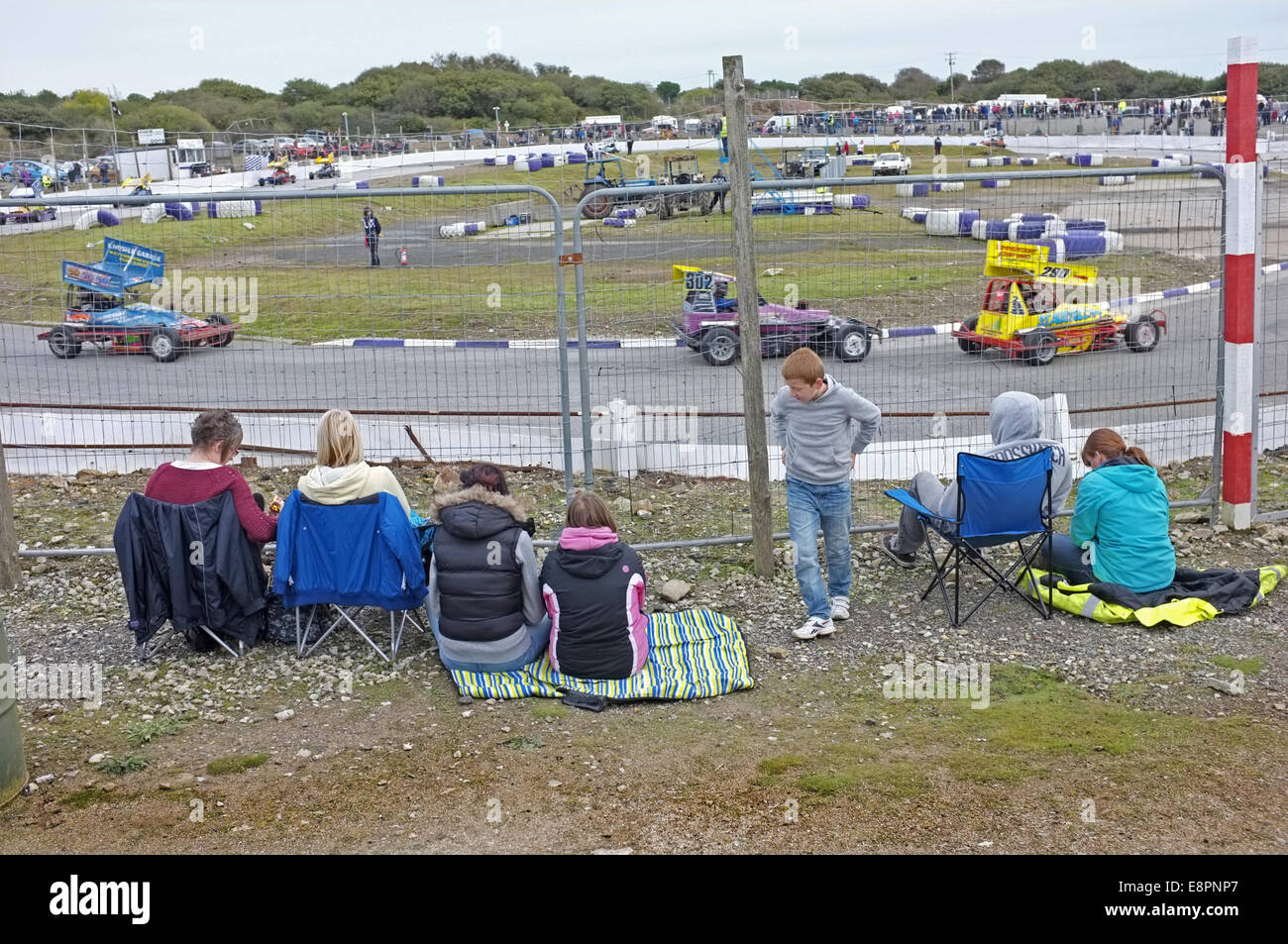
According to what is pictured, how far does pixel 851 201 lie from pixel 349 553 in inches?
183

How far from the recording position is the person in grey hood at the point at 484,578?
5.84 meters

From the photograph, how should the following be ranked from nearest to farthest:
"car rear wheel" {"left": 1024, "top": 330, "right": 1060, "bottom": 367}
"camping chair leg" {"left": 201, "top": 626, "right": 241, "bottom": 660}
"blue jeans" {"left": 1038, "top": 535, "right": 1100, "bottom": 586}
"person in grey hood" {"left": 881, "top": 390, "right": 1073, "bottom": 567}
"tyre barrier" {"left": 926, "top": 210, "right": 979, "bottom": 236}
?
"camping chair leg" {"left": 201, "top": 626, "right": 241, "bottom": 660}, "person in grey hood" {"left": 881, "top": 390, "right": 1073, "bottom": 567}, "blue jeans" {"left": 1038, "top": 535, "right": 1100, "bottom": 586}, "car rear wheel" {"left": 1024, "top": 330, "right": 1060, "bottom": 367}, "tyre barrier" {"left": 926, "top": 210, "right": 979, "bottom": 236}

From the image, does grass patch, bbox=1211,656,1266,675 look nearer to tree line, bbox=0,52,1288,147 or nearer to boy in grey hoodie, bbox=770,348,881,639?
boy in grey hoodie, bbox=770,348,881,639

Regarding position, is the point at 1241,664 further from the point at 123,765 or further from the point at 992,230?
the point at 992,230

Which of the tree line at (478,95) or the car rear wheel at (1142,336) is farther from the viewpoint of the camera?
the tree line at (478,95)

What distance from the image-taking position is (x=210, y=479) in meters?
6.25

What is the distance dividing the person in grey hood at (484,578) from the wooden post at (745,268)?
1.71 metres

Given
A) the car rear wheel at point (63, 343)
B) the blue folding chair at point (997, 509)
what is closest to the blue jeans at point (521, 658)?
the blue folding chair at point (997, 509)

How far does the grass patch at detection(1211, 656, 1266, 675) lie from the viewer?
Answer: 5.93 meters

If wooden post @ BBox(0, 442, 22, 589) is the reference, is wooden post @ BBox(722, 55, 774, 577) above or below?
above

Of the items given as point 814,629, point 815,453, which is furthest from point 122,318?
point 814,629

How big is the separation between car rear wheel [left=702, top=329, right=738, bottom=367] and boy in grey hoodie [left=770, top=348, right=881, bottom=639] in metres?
5.64

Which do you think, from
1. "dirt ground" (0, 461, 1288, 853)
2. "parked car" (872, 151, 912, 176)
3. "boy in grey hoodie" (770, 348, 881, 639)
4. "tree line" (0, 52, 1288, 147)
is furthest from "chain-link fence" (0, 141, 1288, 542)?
"tree line" (0, 52, 1288, 147)

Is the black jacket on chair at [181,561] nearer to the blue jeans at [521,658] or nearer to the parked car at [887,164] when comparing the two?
the blue jeans at [521,658]
